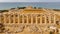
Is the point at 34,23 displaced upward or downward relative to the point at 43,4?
downward

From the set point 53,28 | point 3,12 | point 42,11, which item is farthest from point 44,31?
point 3,12

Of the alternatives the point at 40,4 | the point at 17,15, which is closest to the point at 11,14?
the point at 17,15

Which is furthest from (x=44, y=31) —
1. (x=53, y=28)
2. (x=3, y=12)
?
(x=3, y=12)

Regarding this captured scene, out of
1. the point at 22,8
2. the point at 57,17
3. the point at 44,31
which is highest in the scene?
the point at 22,8

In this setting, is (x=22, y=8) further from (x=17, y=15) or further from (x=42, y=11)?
(x=42, y=11)

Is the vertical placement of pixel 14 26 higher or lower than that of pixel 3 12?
lower

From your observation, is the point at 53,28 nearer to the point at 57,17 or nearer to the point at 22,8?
the point at 57,17
